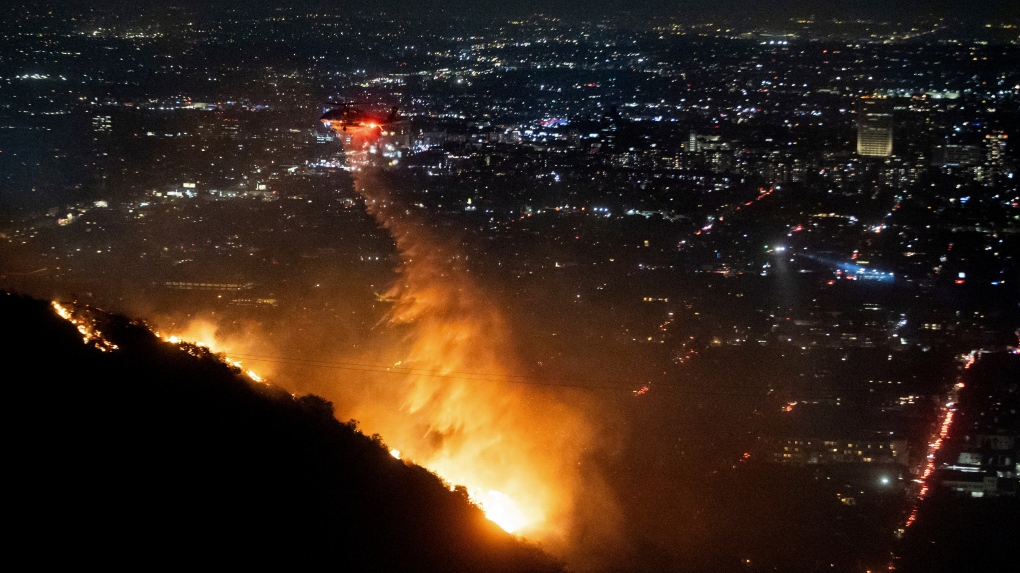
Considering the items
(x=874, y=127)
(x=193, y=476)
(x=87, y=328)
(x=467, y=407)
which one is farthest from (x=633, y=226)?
(x=193, y=476)

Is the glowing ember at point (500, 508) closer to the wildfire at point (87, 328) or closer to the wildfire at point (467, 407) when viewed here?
the wildfire at point (467, 407)

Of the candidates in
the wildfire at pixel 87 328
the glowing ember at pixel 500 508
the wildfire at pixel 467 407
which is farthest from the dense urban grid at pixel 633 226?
the wildfire at pixel 87 328

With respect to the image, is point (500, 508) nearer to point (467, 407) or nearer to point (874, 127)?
point (467, 407)

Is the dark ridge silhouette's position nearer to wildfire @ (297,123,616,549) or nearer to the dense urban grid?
wildfire @ (297,123,616,549)

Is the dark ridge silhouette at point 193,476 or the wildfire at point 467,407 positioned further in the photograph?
the wildfire at point 467,407

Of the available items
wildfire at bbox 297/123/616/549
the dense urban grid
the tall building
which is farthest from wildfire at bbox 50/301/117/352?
the tall building

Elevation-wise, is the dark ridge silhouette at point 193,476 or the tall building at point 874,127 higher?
the tall building at point 874,127
